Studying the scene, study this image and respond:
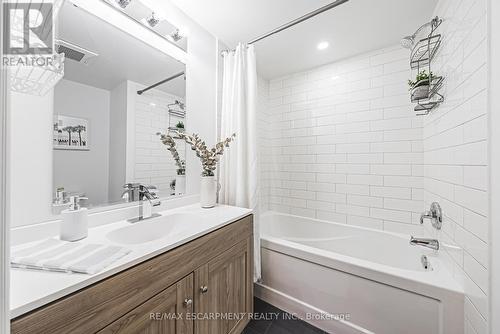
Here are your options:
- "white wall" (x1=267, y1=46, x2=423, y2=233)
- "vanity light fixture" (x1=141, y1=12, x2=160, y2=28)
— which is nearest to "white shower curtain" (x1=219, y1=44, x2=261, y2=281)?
"vanity light fixture" (x1=141, y1=12, x2=160, y2=28)

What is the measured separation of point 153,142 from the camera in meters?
1.35

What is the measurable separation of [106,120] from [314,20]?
161 centimetres

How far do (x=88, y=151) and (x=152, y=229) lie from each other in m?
0.54

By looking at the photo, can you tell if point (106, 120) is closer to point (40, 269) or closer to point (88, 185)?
point (88, 185)

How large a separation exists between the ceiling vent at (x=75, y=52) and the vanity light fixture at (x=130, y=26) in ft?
0.69

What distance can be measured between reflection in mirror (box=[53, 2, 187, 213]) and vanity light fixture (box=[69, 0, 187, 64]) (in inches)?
1.2

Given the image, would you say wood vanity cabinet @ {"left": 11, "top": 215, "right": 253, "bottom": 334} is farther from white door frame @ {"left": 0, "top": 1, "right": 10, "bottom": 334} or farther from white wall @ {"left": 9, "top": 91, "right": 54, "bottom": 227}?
white wall @ {"left": 9, "top": 91, "right": 54, "bottom": 227}

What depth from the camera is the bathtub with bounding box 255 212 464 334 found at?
3.50 ft

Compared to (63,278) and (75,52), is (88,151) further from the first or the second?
(63,278)

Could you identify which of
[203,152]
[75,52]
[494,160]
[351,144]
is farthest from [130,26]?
[351,144]

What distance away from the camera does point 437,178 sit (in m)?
1.40

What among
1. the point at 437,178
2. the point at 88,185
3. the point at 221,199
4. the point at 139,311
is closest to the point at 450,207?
the point at 437,178

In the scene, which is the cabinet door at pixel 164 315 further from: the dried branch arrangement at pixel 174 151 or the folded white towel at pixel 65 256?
the dried branch arrangement at pixel 174 151

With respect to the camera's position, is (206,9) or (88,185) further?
(206,9)
